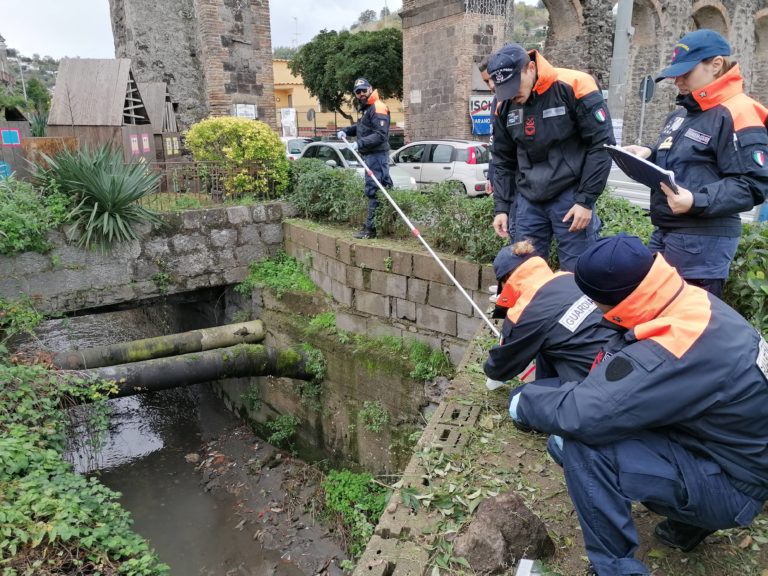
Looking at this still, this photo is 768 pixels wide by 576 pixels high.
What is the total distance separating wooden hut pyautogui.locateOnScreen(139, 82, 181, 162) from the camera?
9172 millimetres

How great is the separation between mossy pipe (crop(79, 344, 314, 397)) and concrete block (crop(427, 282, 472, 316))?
2.10 metres

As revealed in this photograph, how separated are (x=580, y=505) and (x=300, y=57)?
3437 centimetres

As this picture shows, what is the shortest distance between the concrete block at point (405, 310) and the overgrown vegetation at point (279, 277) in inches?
68.7

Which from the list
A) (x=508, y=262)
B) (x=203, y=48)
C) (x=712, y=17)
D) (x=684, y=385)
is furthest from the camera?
(x=712, y=17)

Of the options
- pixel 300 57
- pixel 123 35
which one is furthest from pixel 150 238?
pixel 300 57

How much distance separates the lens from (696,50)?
9.79ft

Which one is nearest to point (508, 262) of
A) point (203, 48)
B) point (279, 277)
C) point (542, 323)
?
point (542, 323)

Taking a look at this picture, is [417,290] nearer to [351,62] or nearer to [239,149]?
[239,149]

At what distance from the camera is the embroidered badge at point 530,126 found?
12.5 feet

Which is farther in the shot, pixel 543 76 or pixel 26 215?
pixel 26 215

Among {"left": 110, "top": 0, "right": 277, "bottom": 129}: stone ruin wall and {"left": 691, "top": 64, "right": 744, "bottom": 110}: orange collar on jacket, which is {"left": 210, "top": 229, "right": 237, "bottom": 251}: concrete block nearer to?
{"left": 110, "top": 0, "right": 277, "bottom": 129}: stone ruin wall

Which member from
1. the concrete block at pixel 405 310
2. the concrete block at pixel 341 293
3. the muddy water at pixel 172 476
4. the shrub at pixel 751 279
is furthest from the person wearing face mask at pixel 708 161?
the muddy water at pixel 172 476

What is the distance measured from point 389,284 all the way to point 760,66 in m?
27.4

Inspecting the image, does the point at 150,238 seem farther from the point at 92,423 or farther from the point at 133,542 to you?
the point at 133,542
